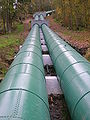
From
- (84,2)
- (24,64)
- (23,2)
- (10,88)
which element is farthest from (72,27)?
(10,88)

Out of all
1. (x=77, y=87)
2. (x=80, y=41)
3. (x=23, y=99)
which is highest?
(x=23, y=99)

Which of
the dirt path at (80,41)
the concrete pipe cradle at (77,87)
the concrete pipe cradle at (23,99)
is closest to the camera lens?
the concrete pipe cradle at (23,99)

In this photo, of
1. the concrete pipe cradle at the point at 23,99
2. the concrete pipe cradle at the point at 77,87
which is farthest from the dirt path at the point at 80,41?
the concrete pipe cradle at the point at 23,99

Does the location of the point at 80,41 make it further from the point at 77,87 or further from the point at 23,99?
the point at 23,99

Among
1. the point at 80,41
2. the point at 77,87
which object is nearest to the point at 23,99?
the point at 77,87

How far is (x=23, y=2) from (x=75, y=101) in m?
25.3

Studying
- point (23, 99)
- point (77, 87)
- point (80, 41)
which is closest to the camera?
point (23, 99)

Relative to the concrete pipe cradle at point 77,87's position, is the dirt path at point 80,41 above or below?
below

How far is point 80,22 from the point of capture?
25078mm

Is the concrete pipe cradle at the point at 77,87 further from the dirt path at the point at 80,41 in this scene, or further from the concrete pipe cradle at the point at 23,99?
the dirt path at the point at 80,41

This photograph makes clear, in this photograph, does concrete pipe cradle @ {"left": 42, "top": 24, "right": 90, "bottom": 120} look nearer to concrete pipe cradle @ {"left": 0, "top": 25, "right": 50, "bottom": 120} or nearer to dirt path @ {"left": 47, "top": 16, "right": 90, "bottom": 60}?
concrete pipe cradle @ {"left": 0, "top": 25, "right": 50, "bottom": 120}

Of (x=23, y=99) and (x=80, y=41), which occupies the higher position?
(x=23, y=99)

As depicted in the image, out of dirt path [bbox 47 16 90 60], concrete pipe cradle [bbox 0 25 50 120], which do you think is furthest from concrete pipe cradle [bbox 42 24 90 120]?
dirt path [bbox 47 16 90 60]

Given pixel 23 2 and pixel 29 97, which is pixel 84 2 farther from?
pixel 29 97
